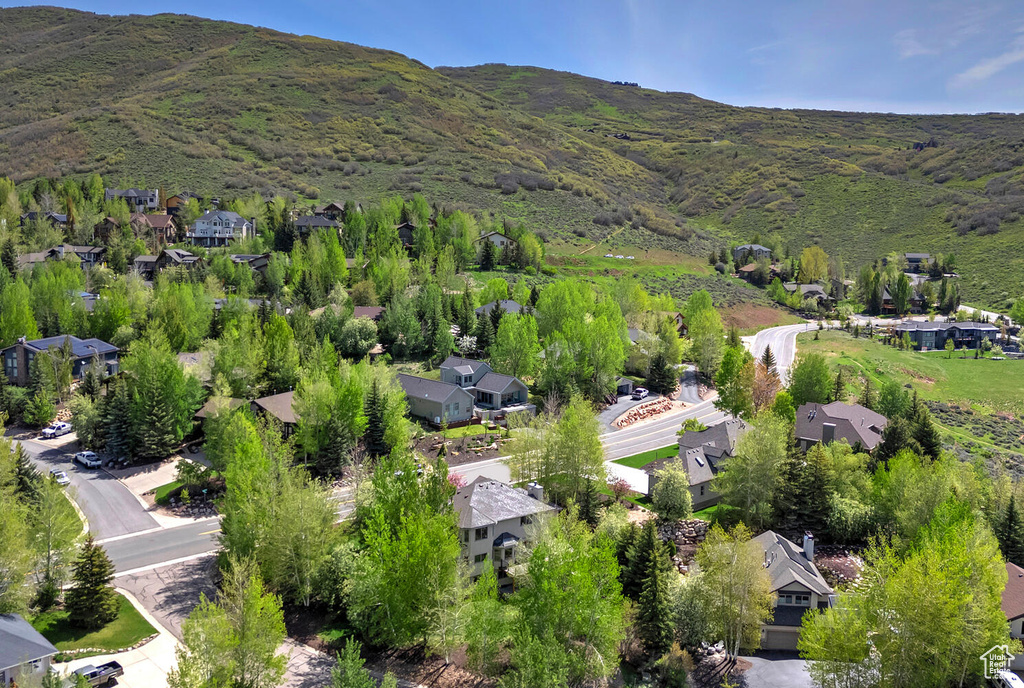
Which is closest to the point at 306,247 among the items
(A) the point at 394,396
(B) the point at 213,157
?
(A) the point at 394,396

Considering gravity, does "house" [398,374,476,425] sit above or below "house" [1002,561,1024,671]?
above

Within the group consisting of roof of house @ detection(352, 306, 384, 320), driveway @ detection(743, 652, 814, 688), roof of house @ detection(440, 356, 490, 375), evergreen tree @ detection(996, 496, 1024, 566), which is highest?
roof of house @ detection(352, 306, 384, 320)

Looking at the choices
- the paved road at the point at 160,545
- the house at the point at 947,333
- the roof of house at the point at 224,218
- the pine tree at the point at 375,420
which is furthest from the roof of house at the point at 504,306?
the house at the point at 947,333

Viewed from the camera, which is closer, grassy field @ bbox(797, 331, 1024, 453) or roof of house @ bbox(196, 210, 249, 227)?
grassy field @ bbox(797, 331, 1024, 453)

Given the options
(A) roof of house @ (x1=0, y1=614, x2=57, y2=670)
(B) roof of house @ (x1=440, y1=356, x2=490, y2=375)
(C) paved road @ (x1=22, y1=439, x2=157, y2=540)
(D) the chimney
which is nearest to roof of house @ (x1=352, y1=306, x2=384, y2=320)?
(B) roof of house @ (x1=440, y1=356, x2=490, y2=375)

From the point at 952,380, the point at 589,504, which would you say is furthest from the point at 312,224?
the point at 952,380

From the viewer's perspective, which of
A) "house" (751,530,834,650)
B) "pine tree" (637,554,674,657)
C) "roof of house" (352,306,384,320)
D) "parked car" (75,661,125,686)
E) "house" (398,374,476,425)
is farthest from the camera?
"roof of house" (352,306,384,320)

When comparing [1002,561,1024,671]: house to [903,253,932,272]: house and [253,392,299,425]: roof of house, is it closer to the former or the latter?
[253,392,299,425]: roof of house
